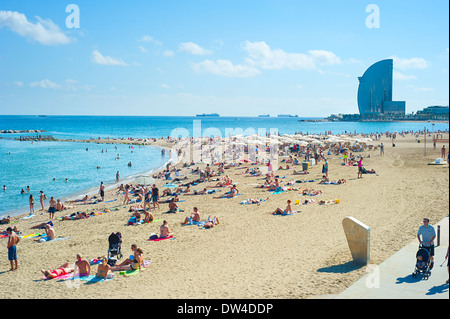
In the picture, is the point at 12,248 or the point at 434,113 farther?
the point at 434,113

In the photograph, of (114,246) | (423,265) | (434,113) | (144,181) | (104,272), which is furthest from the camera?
(434,113)

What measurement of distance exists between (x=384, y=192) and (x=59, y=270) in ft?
41.8

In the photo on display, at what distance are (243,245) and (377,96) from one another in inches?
6723

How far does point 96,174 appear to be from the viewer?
30000mm

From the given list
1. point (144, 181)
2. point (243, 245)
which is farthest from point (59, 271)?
point (144, 181)

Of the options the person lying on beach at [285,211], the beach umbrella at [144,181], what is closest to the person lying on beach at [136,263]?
the person lying on beach at [285,211]

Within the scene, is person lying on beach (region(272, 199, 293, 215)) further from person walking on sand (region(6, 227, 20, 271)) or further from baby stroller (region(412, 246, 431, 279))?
person walking on sand (region(6, 227, 20, 271))

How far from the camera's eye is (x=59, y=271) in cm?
855

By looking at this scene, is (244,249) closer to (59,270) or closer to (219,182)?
(59,270)

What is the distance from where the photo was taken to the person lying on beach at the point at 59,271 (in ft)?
27.6

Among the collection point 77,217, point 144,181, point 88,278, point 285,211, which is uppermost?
point 144,181

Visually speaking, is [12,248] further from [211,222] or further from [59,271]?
[211,222]

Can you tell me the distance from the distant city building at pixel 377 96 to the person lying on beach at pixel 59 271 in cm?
15788
